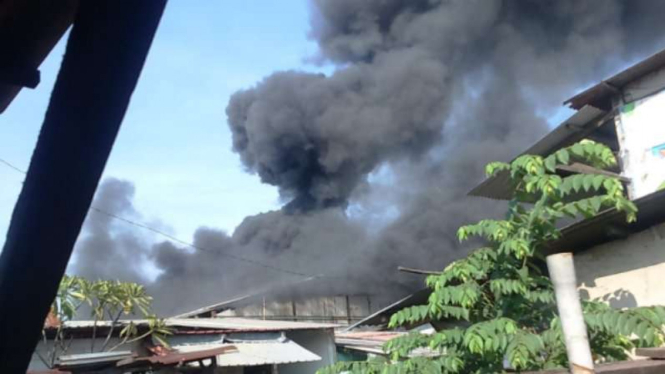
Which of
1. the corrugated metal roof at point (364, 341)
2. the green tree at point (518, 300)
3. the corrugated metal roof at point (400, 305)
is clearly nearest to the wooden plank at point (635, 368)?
the green tree at point (518, 300)

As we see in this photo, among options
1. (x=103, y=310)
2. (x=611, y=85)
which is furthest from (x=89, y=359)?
(x=611, y=85)

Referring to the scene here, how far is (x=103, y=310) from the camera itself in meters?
10.1

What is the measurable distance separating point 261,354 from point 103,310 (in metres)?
3.40

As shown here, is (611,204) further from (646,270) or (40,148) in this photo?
(40,148)

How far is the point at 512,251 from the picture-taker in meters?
4.68

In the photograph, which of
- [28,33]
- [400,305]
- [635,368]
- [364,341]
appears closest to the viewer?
[28,33]

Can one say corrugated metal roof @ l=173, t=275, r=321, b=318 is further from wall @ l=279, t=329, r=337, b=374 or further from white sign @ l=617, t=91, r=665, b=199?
white sign @ l=617, t=91, r=665, b=199

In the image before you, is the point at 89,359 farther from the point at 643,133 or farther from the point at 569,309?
the point at 643,133

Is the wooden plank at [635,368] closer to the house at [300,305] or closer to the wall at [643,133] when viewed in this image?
the wall at [643,133]

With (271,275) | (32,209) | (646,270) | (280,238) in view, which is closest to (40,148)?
(32,209)

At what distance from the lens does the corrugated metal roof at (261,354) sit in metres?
11.3

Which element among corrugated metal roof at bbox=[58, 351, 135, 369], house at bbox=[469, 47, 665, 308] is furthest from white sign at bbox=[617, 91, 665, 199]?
corrugated metal roof at bbox=[58, 351, 135, 369]

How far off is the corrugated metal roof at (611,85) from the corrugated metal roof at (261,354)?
289 inches

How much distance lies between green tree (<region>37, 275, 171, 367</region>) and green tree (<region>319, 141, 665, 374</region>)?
5917mm
